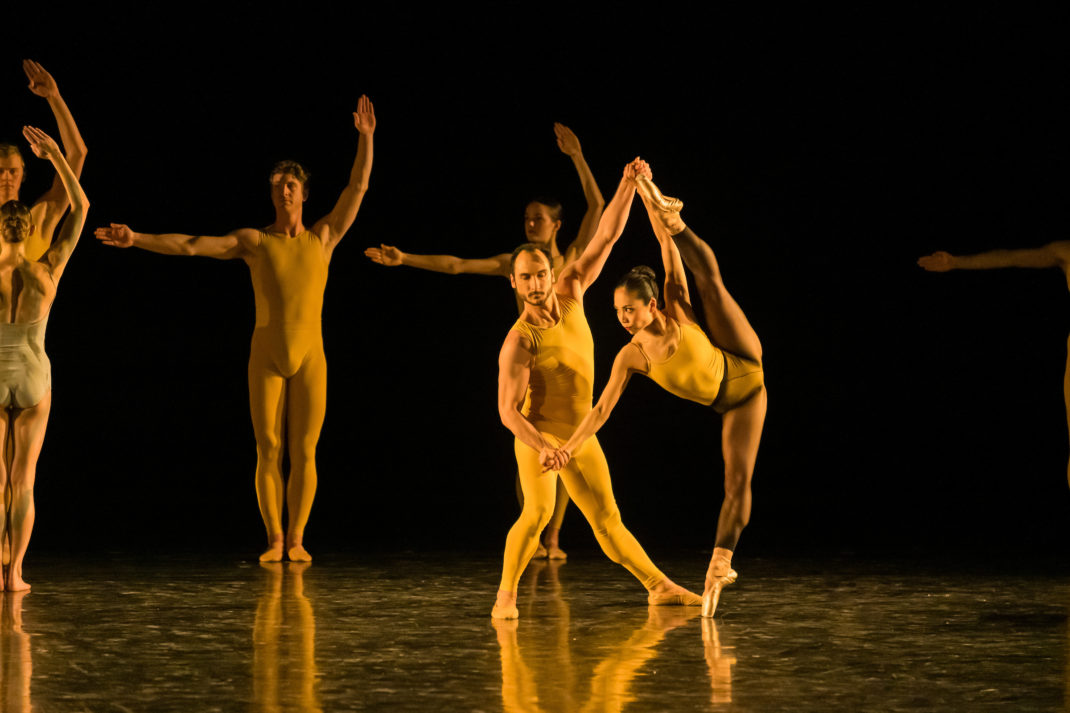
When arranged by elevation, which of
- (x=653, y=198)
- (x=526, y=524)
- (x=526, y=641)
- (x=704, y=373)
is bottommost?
(x=526, y=641)

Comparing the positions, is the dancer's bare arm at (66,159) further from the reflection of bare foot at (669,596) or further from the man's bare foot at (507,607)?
the reflection of bare foot at (669,596)

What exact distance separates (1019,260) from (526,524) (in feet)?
8.00

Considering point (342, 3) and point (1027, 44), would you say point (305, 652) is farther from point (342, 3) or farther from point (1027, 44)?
point (1027, 44)

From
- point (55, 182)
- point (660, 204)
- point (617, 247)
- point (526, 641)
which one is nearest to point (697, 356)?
point (660, 204)

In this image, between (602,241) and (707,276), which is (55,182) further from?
(707,276)

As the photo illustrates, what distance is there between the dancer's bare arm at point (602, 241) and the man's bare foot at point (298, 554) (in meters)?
1.88

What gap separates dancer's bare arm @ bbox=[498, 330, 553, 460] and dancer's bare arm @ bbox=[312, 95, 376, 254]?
1.82 metres

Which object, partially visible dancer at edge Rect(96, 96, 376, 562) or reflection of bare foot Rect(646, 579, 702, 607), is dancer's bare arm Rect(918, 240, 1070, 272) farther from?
partially visible dancer at edge Rect(96, 96, 376, 562)

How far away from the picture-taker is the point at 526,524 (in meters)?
4.43

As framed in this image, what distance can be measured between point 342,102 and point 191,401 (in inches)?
62.5

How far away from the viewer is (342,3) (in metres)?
6.93

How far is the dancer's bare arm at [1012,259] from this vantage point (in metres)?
5.72

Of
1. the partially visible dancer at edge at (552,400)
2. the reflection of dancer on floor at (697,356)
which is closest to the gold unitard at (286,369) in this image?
the partially visible dancer at edge at (552,400)

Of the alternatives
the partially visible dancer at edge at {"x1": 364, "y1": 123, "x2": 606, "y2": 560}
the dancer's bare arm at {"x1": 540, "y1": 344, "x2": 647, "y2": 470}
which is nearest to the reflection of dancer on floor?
the dancer's bare arm at {"x1": 540, "y1": 344, "x2": 647, "y2": 470}
